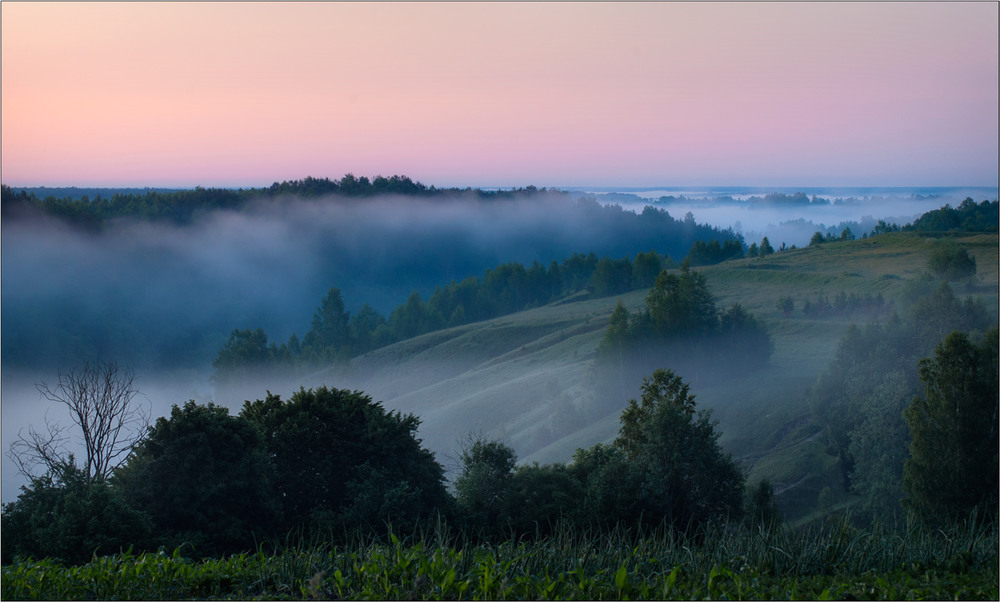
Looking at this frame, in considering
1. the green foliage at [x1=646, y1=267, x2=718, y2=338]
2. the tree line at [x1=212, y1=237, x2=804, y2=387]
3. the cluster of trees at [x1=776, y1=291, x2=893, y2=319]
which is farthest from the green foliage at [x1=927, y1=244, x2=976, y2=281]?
the green foliage at [x1=646, y1=267, x2=718, y2=338]

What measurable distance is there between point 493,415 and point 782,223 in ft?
427

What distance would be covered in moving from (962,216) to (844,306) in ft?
158

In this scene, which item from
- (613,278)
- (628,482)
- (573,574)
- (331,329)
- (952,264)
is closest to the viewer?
(573,574)

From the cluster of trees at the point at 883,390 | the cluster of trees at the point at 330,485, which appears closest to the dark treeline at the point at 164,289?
the cluster of trees at the point at 883,390

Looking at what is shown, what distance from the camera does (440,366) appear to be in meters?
103

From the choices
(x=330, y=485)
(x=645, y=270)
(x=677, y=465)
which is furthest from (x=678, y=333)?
(x=330, y=485)

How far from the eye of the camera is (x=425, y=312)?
135 m

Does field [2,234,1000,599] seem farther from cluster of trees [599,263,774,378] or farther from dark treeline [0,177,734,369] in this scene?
dark treeline [0,177,734,369]

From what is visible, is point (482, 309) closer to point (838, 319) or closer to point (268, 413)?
point (838, 319)

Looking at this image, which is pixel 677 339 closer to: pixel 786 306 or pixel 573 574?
pixel 786 306

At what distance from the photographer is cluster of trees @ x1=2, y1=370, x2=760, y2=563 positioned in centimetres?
1672

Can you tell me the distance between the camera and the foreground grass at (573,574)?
8.76m

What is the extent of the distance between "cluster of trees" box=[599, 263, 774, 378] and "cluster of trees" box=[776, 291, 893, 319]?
7.69m

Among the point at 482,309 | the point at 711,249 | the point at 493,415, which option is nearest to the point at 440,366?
the point at 493,415
